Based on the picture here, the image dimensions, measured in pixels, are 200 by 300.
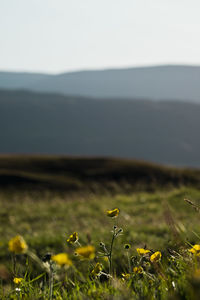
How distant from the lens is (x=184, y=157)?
193250 millimetres

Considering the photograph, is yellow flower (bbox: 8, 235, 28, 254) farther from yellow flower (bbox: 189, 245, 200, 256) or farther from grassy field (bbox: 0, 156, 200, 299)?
yellow flower (bbox: 189, 245, 200, 256)

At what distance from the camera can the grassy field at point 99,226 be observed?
157 centimetres

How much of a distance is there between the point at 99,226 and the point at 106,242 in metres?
2.95

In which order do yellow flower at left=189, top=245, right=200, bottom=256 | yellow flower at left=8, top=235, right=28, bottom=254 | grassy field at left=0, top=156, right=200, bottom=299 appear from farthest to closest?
1. grassy field at left=0, top=156, right=200, bottom=299
2. yellow flower at left=189, top=245, right=200, bottom=256
3. yellow flower at left=8, top=235, right=28, bottom=254

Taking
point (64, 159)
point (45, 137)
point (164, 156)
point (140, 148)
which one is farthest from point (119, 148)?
point (64, 159)

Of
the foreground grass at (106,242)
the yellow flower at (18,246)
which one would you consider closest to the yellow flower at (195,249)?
the foreground grass at (106,242)

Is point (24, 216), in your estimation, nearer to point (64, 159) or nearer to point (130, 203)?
point (130, 203)

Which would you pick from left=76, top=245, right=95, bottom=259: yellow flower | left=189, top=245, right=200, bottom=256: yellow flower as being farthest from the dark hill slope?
left=76, top=245, right=95, bottom=259: yellow flower

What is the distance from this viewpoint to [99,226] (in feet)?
31.5

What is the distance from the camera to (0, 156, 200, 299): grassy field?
1573mm

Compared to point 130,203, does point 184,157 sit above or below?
below

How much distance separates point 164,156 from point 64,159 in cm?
16748

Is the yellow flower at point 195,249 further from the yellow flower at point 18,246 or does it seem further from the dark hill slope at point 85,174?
the dark hill slope at point 85,174

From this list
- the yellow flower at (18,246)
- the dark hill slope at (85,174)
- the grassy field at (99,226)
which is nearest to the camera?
the yellow flower at (18,246)
